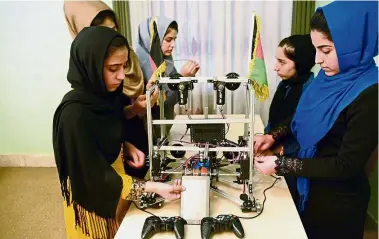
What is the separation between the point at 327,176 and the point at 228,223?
0.40 meters

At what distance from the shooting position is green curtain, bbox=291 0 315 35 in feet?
9.02

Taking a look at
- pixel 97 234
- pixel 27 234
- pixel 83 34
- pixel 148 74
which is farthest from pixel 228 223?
pixel 27 234

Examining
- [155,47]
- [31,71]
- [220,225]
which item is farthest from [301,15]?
[31,71]

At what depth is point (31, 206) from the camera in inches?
110

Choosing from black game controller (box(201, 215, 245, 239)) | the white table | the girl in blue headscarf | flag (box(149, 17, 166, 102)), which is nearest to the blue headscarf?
the girl in blue headscarf

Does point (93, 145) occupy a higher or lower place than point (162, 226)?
higher

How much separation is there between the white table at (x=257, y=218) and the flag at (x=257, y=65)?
42cm

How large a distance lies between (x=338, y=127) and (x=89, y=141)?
89cm

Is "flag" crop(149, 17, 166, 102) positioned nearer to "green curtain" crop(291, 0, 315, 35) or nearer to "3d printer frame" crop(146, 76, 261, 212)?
"3d printer frame" crop(146, 76, 261, 212)

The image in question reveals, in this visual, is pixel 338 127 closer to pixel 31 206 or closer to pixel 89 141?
pixel 89 141

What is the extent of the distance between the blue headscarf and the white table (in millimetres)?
266

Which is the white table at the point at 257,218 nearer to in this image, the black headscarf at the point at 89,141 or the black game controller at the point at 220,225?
the black game controller at the point at 220,225

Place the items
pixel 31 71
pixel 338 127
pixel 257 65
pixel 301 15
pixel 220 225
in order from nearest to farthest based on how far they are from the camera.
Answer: pixel 220 225, pixel 338 127, pixel 257 65, pixel 301 15, pixel 31 71

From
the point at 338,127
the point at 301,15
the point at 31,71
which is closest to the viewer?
the point at 338,127
